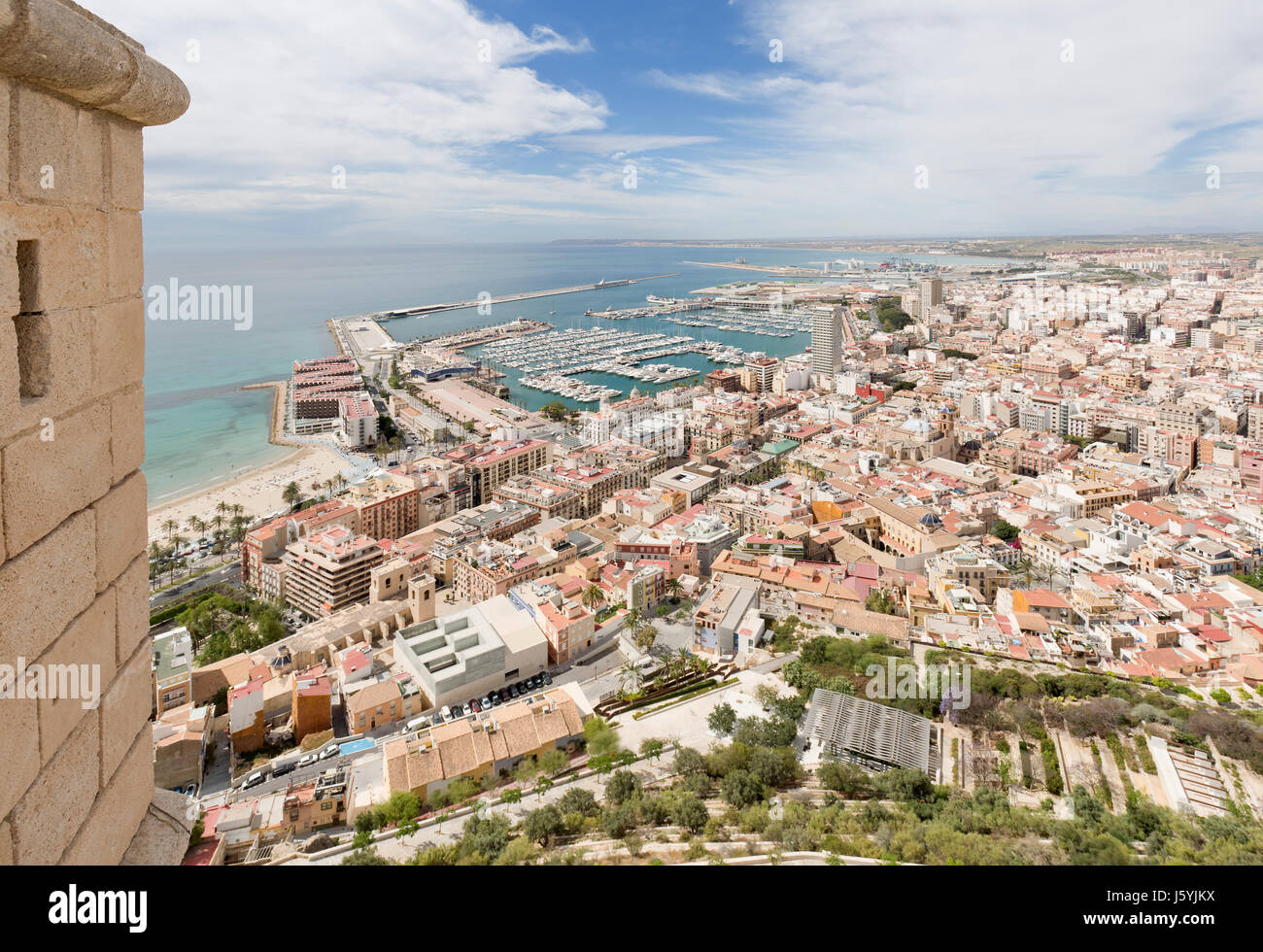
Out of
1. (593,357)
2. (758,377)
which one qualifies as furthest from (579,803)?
(593,357)

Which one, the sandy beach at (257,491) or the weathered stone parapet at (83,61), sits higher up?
the weathered stone parapet at (83,61)

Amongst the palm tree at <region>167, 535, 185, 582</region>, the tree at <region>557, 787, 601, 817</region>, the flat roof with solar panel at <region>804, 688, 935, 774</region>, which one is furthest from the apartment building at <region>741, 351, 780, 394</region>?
the tree at <region>557, 787, 601, 817</region>

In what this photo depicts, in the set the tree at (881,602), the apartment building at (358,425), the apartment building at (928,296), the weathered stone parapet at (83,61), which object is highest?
the apartment building at (928,296)

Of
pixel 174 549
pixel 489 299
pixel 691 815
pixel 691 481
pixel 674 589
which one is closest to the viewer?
pixel 691 815

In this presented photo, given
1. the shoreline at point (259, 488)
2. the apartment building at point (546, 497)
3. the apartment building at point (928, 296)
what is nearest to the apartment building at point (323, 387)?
the shoreline at point (259, 488)

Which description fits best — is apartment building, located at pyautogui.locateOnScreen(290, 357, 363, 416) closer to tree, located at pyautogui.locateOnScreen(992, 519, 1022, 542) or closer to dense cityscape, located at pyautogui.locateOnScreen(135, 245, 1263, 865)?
dense cityscape, located at pyautogui.locateOnScreen(135, 245, 1263, 865)

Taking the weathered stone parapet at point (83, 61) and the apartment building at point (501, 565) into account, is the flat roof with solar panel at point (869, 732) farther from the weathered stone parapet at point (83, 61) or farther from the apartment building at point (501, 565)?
the weathered stone parapet at point (83, 61)

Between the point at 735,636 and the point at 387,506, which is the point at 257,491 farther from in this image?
the point at 735,636
